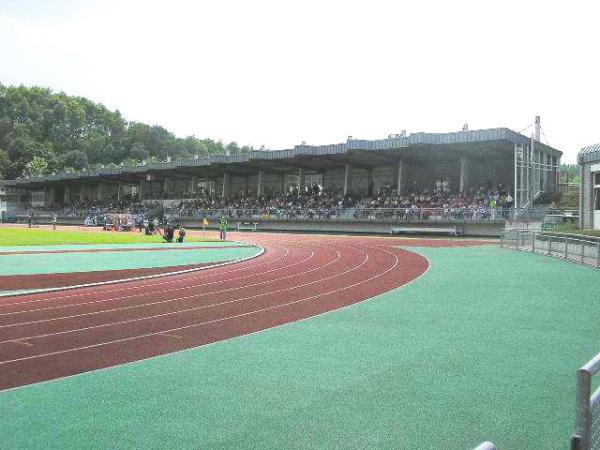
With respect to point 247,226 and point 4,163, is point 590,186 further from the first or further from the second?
point 4,163

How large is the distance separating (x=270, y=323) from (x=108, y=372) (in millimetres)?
3448

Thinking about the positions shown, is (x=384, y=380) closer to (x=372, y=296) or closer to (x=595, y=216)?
(x=372, y=296)

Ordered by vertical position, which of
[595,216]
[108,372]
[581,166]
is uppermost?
[581,166]

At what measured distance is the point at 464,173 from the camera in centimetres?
4325

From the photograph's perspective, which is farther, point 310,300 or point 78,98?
point 78,98

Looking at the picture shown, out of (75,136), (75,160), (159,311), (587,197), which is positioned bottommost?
(159,311)

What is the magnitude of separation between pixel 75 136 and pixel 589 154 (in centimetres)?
14511

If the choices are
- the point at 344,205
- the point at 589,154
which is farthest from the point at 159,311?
the point at 344,205

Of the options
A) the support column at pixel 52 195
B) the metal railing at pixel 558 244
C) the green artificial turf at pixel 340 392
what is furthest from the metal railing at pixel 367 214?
the support column at pixel 52 195

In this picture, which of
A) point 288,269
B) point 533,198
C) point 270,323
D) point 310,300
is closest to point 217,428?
point 270,323

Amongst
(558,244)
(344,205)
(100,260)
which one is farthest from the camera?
(344,205)

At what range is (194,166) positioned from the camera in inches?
2272

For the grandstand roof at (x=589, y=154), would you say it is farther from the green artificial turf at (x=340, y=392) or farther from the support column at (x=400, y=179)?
the green artificial turf at (x=340, y=392)

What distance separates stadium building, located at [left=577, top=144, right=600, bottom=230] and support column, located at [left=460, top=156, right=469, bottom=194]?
13813mm
